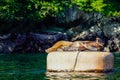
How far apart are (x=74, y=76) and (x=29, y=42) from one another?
40.7 metres

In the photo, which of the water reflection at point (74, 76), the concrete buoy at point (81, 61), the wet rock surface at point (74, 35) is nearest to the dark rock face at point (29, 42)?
the wet rock surface at point (74, 35)

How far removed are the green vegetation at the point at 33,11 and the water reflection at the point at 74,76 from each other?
40044mm

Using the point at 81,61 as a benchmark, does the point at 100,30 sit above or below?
below

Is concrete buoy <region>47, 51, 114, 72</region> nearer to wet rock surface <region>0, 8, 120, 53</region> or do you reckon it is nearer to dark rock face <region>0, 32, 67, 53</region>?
Answer: wet rock surface <region>0, 8, 120, 53</region>

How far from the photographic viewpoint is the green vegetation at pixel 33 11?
71.6 m

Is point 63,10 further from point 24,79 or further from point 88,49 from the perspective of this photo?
point 24,79

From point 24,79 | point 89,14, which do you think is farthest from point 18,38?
point 24,79

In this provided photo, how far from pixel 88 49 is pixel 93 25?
137 feet

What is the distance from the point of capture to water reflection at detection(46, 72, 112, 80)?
90.6 ft

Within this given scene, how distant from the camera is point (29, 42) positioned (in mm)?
69062

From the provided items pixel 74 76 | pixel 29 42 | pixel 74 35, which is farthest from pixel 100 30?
pixel 74 76

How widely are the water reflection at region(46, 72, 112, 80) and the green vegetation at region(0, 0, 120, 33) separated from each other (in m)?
40.0

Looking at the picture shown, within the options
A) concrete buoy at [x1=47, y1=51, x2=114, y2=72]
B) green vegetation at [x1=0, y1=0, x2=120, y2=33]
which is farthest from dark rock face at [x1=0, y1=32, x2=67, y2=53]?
concrete buoy at [x1=47, y1=51, x2=114, y2=72]

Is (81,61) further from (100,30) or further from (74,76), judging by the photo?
(100,30)
